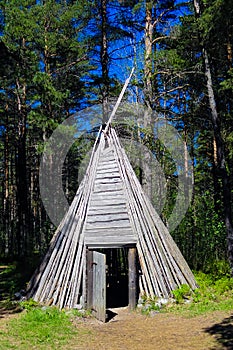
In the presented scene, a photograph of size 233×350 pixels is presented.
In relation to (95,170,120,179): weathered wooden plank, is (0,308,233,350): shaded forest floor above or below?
below

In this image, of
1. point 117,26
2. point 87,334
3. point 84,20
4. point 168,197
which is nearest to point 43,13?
point 84,20

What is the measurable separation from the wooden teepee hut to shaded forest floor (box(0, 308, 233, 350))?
70 cm

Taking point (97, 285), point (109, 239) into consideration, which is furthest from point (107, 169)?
point (97, 285)

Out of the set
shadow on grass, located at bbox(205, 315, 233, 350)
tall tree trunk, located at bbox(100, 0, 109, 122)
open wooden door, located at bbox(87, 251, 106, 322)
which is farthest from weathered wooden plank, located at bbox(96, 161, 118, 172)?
tall tree trunk, located at bbox(100, 0, 109, 122)

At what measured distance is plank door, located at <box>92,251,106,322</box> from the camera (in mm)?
8656

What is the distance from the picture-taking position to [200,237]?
1365 centimetres

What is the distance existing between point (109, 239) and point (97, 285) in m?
1.15

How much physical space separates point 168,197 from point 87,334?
9.64 meters

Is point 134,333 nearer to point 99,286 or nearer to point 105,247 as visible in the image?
point 99,286

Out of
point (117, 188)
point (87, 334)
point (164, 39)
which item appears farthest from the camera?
point (164, 39)

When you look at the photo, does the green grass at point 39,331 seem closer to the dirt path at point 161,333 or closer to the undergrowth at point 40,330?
the undergrowth at point 40,330

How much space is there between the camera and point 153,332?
7.52m

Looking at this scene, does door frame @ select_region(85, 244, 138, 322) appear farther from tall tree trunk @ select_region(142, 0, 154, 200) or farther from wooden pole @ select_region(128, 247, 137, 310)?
tall tree trunk @ select_region(142, 0, 154, 200)

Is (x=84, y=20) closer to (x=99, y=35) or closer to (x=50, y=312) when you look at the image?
(x=99, y=35)
